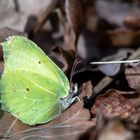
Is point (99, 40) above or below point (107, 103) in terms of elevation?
below

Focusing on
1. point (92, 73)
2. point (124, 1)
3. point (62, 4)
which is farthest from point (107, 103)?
point (124, 1)

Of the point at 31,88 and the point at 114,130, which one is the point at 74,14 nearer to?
the point at 31,88

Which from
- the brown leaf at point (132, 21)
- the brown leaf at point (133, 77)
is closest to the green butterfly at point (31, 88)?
the brown leaf at point (133, 77)

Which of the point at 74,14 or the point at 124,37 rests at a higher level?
the point at 74,14

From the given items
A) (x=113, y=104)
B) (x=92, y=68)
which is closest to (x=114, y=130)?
(x=113, y=104)

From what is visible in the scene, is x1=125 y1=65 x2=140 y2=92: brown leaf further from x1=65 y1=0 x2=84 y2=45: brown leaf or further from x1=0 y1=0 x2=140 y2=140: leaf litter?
x1=65 y1=0 x2=84 y2=45: brown leaf

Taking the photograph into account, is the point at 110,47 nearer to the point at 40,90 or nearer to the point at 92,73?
the point at 92,73

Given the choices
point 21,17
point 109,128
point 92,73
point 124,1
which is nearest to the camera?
point 109,128
